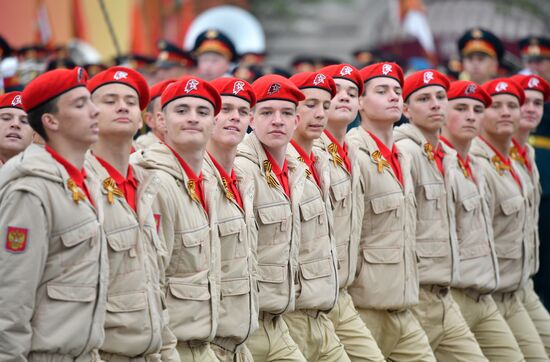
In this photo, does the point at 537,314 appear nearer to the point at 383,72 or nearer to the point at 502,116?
the point at 502,116

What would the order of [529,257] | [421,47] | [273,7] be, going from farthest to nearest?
1. [273,7]
2. [421,47]
3. [529,257]

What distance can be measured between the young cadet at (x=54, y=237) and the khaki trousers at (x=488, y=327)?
189 inches

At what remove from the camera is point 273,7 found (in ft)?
102

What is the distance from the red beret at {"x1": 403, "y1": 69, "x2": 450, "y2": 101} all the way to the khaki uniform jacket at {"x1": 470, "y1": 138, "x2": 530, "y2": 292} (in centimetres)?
105

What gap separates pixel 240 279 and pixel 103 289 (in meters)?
1.54

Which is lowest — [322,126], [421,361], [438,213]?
[421,361]

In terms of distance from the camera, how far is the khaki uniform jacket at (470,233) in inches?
416

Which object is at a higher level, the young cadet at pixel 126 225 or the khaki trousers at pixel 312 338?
the young cadet at pixel 126 225

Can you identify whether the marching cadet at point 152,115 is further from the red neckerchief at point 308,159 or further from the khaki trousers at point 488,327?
the khaki trousers at point 488,327

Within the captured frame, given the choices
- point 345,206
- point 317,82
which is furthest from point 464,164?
point 317,82

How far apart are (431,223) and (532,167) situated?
2.54m

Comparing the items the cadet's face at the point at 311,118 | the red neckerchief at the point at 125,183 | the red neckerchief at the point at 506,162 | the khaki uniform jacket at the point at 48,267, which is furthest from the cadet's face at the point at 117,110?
the red neckerchief at the point at 506,162

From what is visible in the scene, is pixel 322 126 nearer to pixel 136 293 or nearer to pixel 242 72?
pixel 136 293

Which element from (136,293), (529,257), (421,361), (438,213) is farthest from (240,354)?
(529,257)
